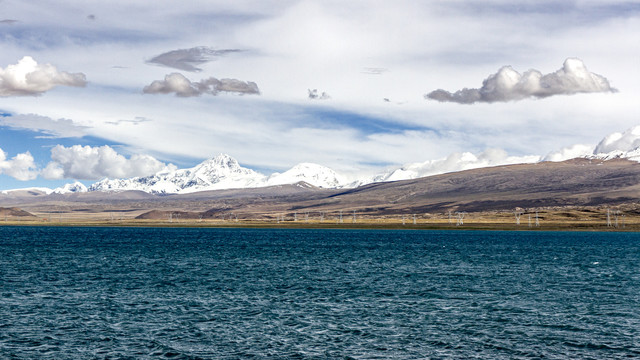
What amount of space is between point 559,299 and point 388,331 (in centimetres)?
2472

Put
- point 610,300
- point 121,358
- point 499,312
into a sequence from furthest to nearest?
point 610,300 < point 499,312 < point 121,358

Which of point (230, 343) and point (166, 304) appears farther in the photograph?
point (166, 304)

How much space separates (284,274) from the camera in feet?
284

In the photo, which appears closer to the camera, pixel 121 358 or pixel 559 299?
pixel 121 358

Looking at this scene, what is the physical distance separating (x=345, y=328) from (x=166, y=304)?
18.9 m

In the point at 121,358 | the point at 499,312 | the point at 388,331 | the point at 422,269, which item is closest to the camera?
the point at 121,358

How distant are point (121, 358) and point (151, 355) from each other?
1745 mm

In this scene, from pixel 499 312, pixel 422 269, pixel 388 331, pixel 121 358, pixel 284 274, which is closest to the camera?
pixel 121 358

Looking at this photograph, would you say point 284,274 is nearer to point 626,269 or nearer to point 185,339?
point 185,339

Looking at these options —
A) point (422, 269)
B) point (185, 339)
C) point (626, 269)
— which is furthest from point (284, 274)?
point (626, 269)

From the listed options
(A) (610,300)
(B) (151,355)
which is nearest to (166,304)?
(B) (151,355)

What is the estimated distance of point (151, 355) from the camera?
38.2 metres

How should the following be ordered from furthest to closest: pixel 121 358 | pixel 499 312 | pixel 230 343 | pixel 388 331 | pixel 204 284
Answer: pixel 204 284 → pixel 499 312 → pixel 388 331 → pixel 230 343 → pixel 121 358

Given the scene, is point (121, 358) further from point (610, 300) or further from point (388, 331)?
point (610, 300)
